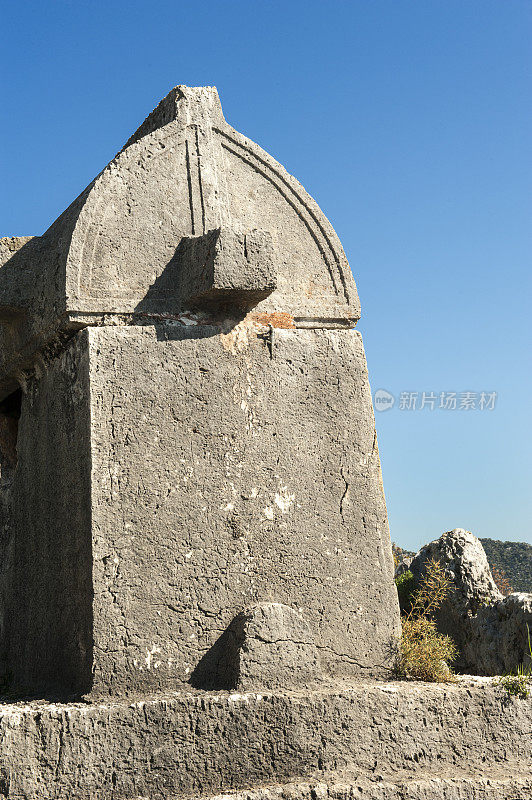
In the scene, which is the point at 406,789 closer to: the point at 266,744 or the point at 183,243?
the point at 266,744

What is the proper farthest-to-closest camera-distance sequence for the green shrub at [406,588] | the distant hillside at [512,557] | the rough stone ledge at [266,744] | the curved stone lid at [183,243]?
the distant hillside at [512,557], the green shrub at [406,588], the curved stone lid at [183,243], the rough stone ledge at [266,744]

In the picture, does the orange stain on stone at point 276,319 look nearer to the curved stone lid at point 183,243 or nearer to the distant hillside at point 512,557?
the curved stone lid at point 183,243

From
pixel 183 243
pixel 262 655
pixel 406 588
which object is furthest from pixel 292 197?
pixel 406 588

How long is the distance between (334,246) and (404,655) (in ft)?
7.22

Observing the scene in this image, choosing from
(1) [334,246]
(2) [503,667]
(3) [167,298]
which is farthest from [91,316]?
(2) [503,667]

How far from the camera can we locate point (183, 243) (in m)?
4.34

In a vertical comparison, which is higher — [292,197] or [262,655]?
[292,197]

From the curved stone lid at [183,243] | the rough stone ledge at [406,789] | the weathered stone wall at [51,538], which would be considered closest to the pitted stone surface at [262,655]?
the rough stone ledge at [406,789]

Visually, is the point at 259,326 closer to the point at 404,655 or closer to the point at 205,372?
the point at 205,372

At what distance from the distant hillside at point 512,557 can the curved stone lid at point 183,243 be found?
39.8ft

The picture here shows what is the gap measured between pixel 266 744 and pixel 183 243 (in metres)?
2.41

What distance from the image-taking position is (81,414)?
155 inches

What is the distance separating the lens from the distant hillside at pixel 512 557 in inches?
640

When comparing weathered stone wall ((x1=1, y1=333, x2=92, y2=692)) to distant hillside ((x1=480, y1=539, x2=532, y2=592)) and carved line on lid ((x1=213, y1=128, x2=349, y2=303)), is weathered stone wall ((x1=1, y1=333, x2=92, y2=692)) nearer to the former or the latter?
carved line on lid ((x1=213, y1=128, x2=349, y2=303))
